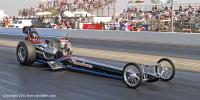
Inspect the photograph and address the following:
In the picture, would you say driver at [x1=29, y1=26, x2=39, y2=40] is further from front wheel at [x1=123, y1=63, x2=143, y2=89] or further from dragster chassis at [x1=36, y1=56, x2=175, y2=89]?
front wheel at [x1=123, y1=63, x2=143, y2=89]

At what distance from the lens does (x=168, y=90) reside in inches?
328

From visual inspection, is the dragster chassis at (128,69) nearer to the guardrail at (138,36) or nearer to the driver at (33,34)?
the driver at (33,34)

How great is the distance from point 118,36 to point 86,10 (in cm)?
2126

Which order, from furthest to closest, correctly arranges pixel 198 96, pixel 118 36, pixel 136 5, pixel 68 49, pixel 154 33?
pixel 136 5, pixel 118 36, pixel 154 33, pixel 68 49, pixel 198 96

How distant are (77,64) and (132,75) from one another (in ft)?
8.21

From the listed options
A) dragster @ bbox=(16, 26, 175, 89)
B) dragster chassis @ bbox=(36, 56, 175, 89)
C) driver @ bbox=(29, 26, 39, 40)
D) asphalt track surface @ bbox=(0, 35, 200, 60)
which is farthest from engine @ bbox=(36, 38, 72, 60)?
asphalt track surface @ bbox=(0, 35, 200, 60)

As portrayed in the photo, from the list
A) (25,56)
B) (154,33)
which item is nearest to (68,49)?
(25,56)

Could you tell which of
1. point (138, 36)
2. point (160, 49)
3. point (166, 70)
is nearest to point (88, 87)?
point (166, 70)

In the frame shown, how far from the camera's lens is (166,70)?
9.32m

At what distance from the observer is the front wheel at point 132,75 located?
27.3 ft

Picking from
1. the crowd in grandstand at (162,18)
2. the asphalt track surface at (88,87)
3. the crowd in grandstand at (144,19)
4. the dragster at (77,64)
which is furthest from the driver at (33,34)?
the crowd in grandstand at (162,18)

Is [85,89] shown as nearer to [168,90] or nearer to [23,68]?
[168,90]

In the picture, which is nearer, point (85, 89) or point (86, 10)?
point (85, 89)

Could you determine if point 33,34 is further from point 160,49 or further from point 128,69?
point 160,49
